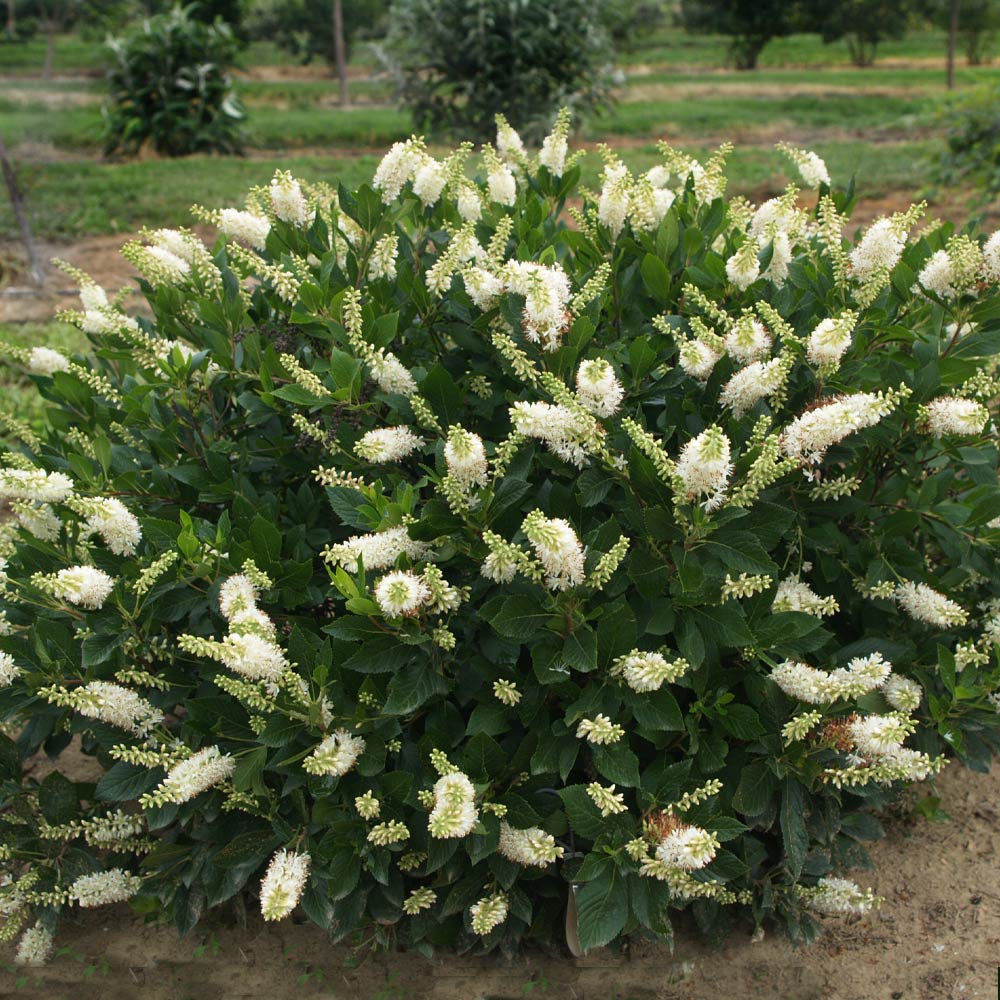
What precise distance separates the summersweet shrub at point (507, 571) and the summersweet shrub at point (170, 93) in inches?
471

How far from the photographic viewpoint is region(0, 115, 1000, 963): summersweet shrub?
197cm

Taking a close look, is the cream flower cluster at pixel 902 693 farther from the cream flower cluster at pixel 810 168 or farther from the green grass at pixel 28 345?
the green grass at pixel 28 345

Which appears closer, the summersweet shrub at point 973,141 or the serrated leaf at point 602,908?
the serrated leaf at point 602,908

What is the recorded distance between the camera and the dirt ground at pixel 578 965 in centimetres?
231

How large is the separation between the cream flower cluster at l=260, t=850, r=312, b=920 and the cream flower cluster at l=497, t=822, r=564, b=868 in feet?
1.25

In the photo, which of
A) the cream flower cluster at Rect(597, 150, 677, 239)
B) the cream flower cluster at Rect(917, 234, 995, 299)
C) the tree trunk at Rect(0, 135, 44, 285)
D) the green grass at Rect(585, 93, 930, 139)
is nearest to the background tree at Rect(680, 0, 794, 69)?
the green grass at Rect(585, 93, 930, 139)

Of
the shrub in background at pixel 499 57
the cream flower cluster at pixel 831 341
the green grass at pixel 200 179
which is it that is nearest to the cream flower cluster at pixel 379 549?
the cream flower cluster at pixel 831 341

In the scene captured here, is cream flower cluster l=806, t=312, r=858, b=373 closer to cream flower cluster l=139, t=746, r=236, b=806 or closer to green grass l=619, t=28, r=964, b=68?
cream flower cluster l=139, t=746, r=236, b=806

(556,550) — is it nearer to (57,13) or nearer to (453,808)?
(453,808)

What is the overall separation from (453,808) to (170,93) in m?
13.6

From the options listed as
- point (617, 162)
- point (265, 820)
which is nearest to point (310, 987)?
point (265, 820)

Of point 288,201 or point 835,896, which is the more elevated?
point 288,201

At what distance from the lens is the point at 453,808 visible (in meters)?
1.85

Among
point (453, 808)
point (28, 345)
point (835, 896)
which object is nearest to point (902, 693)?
point (835, 896)
